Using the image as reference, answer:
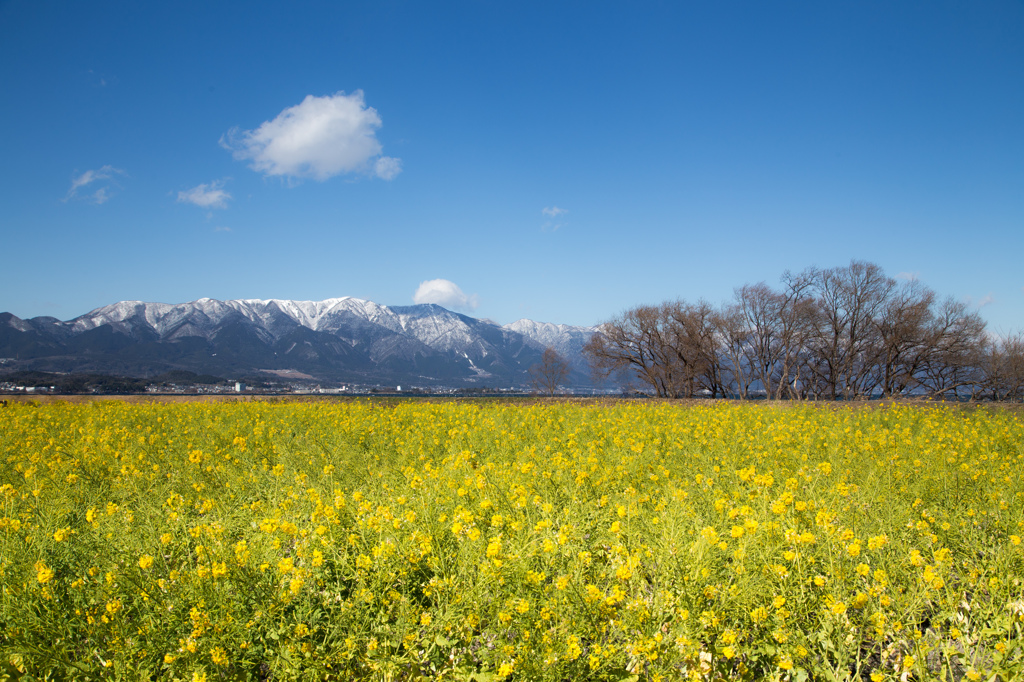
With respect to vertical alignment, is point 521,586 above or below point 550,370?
below

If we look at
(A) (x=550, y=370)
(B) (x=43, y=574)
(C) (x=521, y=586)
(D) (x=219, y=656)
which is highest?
(A) (x=550, y=370)

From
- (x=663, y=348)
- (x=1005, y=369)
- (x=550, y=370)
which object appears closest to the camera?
(x=1005, y=369)

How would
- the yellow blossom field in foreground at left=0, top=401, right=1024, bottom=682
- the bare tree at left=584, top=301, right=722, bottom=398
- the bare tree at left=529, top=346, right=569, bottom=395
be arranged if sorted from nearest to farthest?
the yellow blossom field in foreground at left=0, top=401, right=1024, bottom=682, the bare tree at left=584, top=301, right=722, bottom=398, the bare tree at left=529, top=346, right=569, bottom=395

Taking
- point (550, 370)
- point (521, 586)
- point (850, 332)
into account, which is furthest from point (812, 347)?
point (521, 586)

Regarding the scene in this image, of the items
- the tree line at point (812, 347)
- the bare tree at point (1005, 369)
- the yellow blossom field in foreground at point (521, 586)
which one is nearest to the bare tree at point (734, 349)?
the tree line at point (812, 347)

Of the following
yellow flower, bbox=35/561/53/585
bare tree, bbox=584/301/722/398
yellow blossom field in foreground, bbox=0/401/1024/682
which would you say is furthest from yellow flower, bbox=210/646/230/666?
bare tree, bbox=584/301/722/398

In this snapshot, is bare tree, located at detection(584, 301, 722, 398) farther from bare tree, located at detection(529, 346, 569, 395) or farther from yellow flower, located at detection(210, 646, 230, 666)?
yellow flower, located at detection(210, 646, 230, 666)

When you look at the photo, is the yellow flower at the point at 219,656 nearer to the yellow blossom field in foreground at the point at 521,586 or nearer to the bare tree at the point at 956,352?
the yellow blossom field in foreground at the point at 521,586

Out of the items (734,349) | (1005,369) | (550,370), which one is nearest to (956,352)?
(1005,369)

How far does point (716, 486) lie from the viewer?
6.01 metres

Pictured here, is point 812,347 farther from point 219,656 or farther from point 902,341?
point 219,656

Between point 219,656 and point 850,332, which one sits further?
point 850,332

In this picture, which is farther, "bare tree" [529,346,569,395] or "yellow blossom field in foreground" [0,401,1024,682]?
"bare tree" [529,346,569,395]

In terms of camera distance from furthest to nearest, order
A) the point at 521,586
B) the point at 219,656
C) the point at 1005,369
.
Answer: the point at 1005,369
the point at 521,586
the point at 219,656
